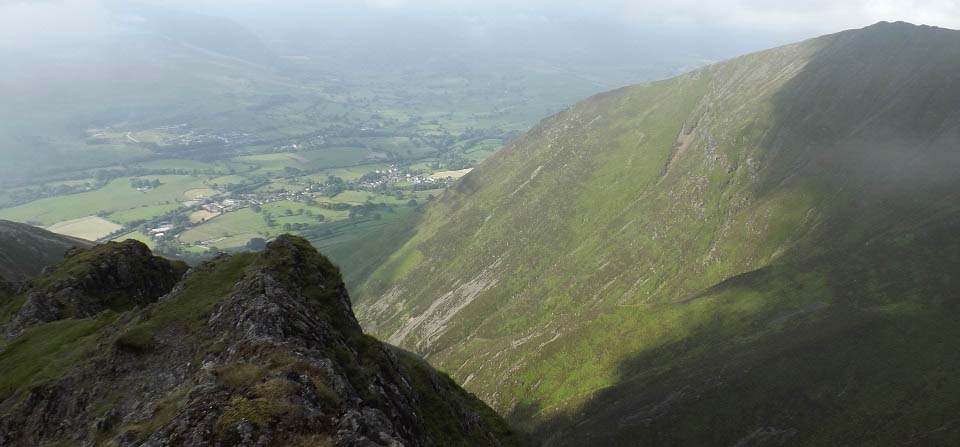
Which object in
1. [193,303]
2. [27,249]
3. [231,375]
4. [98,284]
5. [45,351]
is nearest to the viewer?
[231,375]

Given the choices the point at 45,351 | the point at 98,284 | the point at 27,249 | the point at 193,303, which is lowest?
the point at 27,249

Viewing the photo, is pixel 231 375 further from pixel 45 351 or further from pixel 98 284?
pixel 98 284

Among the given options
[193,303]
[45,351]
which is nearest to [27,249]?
[45,351]

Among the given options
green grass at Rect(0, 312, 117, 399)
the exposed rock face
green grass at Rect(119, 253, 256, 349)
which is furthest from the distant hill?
green grass at Rect(119, 253, 256, 349)

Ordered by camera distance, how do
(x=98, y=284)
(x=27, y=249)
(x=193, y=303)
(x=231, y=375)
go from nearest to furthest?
(x=231, y=375)
(x=193, y=303)
(x=98, y=284)
(x=27, y=249)

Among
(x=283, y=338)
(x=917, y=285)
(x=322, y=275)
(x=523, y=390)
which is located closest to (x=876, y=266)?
(x=917, y=285)
